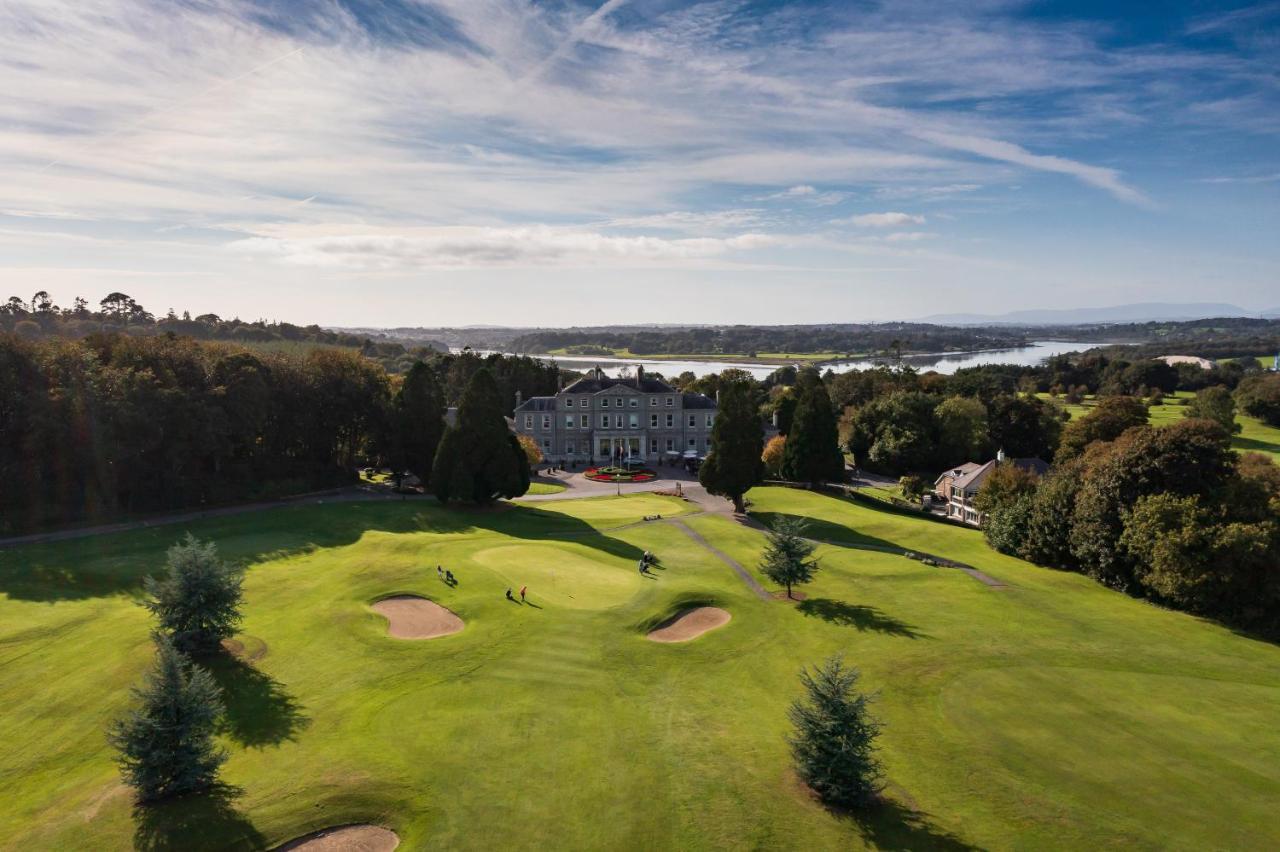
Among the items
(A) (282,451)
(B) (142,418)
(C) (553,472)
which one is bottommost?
(C) (553,472)

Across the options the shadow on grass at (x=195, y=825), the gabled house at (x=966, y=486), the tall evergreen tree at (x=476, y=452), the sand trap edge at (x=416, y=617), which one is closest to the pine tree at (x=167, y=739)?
the shadow on grass at (x=195, y=825)

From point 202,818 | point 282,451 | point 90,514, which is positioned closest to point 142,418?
point 90,514

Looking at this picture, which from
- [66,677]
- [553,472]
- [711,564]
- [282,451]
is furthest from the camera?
→ [553,472]

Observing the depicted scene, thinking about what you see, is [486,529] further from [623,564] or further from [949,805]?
[949,805]

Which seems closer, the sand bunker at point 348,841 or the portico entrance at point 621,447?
the sand bunker at point 348,841

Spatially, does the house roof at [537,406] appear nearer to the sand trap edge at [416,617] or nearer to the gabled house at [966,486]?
the gabled house at [966,486]
